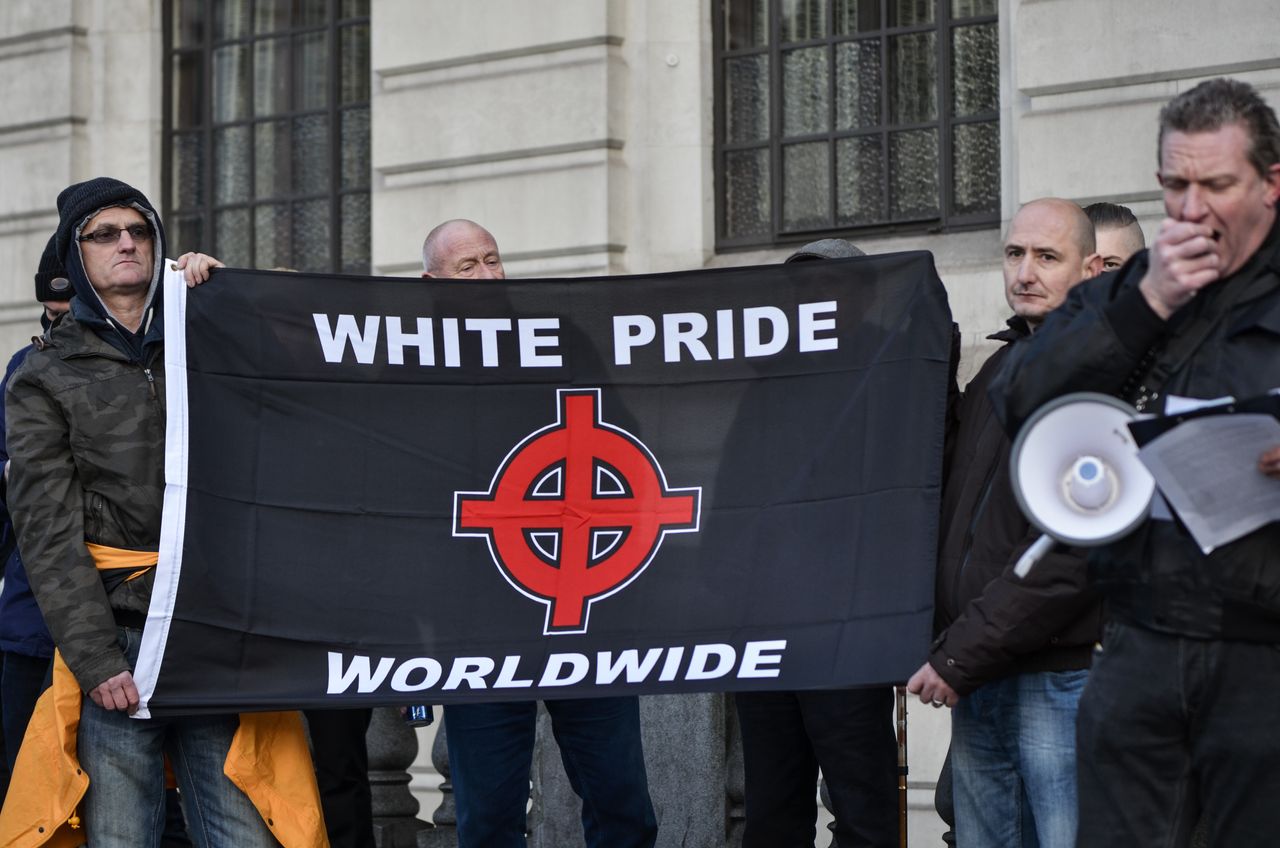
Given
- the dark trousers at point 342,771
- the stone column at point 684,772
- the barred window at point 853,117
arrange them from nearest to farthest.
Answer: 1. the dark trousers at point 342,771
2. the stone column at point 684,772
3. the barred window at point 853,117

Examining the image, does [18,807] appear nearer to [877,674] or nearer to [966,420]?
[877,674]

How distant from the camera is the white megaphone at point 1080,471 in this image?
11.6 feet

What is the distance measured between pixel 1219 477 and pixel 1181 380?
0.22 meters

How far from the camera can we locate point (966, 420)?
210 inches

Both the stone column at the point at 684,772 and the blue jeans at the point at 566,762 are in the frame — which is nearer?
the blue jeans at the point at 566,762

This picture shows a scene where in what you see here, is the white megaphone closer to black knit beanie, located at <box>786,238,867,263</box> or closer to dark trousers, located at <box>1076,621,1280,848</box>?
dark trousers, located at <box>1076,621,1280,848</box>

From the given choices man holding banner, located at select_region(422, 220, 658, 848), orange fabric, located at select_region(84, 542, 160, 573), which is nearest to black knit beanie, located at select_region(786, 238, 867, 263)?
man holding banner, located at select_region(422, 220, 658, 848)

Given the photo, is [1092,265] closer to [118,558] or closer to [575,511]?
[575,511]

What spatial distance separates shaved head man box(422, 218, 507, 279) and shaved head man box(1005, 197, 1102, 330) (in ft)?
6.12

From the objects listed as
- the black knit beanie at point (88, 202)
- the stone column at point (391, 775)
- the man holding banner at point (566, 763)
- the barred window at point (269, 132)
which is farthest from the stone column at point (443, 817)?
the barred window at point (269, 132)

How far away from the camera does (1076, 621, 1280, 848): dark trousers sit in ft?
11.4

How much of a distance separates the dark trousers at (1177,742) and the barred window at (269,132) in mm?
8962

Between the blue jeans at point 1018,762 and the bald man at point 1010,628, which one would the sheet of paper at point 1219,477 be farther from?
the blue jeans at point 1018,762

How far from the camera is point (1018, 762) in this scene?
4945 millimetres
